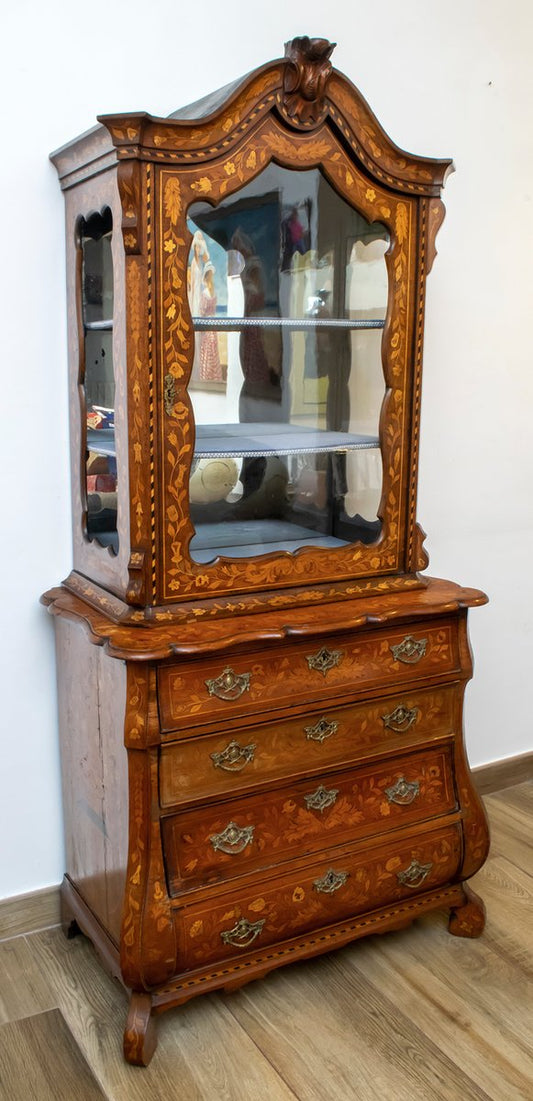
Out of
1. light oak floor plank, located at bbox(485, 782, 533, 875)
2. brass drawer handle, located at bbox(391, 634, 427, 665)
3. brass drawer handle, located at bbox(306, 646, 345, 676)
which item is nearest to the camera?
brass drawer handle, located at bbox(306, 646, 345, 676)

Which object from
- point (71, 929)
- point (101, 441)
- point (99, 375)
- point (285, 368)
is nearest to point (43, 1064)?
point (71, 929)

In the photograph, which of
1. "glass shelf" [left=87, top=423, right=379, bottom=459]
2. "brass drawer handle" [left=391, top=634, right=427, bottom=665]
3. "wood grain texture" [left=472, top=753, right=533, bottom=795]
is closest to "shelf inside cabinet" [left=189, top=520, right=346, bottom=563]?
"glass shelf" [left=87, top=423, right=379, bottom=459]

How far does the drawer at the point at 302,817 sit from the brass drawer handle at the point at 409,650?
0.76 feet

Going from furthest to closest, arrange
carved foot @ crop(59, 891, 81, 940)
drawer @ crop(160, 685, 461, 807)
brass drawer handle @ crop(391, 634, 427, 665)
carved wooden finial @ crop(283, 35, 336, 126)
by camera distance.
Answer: carved foot @ crop(59, 891, 81, 940)
brass drawer handle @ crop(391, 634, 427, 665)
drawer @ crop(160, 685, 461, 807)
carved wooden finial @ crop(283, 35, 336, 126)

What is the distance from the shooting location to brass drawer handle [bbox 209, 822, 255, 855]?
6.03ft

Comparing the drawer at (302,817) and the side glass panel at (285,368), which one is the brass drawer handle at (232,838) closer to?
the drawer at (302,817)

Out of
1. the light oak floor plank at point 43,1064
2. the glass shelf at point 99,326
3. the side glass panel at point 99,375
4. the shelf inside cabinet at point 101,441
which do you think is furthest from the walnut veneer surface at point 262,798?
the glass shelf at point 99,326

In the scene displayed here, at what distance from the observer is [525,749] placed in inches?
119

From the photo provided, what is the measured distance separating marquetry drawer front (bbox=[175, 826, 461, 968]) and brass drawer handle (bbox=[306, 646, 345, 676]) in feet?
1.35

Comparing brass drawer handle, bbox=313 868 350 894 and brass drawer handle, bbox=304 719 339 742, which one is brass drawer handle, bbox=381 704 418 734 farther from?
brass drawer handle, bbox=313 868 350 894

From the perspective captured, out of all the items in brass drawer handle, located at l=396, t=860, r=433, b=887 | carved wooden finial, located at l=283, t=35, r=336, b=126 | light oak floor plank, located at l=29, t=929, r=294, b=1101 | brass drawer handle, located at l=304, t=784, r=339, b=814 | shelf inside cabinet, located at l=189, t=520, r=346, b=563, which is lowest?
light oak floor plank, located at l=29, t=929, r=294, b=1101

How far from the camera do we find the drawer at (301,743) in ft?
5.84

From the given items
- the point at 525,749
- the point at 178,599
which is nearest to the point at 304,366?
the point at 178,599

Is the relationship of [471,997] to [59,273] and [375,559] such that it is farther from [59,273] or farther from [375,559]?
[59,273]
